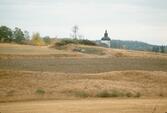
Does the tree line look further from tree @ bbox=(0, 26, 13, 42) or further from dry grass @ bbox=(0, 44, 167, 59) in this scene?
dry grass @ bbox=(0, 44, 167, 59)

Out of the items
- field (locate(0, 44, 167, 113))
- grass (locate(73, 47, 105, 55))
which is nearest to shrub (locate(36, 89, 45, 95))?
field (locate(0, 44, 167, 113))

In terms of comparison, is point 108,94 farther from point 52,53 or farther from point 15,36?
point 15,36

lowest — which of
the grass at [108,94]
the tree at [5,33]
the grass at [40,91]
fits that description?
the grass at [108,94]

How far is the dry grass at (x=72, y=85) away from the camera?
24.8m

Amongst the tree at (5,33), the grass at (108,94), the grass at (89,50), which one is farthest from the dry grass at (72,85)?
the tree at (5,33)

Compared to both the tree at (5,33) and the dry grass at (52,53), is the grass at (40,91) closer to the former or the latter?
the dry grass at (52,53)

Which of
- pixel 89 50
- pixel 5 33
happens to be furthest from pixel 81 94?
pixel 5 33

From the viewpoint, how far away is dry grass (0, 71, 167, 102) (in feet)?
81.5

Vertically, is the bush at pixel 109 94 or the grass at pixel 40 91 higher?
the grass at pixel 40 91

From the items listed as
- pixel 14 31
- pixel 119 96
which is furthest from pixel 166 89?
pixel 14 31

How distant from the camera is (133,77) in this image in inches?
1296

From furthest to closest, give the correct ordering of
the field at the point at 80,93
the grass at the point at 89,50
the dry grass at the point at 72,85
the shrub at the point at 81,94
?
the grass at the point at 89,50
the shrub at the point at 81,94
the dry grass at the point at 72,85
the field at the point at 80,93

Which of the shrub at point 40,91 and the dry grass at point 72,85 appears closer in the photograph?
the dry grass at point 72,85

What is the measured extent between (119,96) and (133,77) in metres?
7.48
